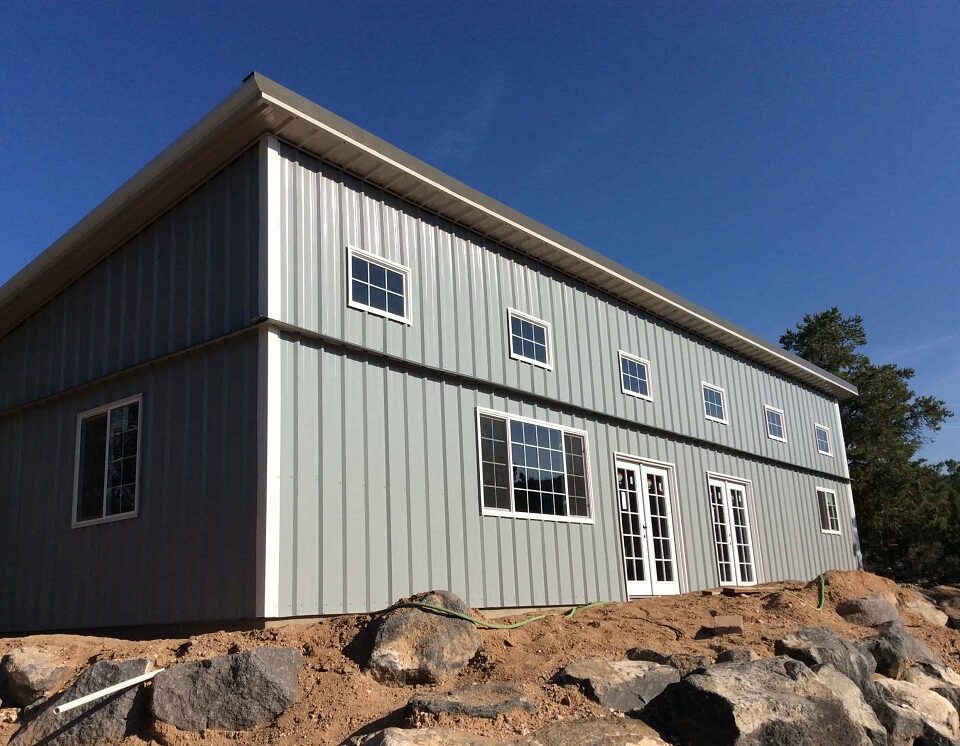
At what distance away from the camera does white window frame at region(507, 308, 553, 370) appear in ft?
34.3

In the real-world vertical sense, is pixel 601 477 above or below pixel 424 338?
below

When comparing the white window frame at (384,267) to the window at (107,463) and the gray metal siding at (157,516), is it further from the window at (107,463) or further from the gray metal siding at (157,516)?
the window at (107,463)

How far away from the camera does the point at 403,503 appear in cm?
850

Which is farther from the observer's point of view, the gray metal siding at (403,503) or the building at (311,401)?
the building at (311,401)

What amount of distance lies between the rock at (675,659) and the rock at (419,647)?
1386mm

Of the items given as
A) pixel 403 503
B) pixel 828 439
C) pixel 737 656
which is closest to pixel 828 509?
pixel 828 439

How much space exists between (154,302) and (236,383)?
214 cm

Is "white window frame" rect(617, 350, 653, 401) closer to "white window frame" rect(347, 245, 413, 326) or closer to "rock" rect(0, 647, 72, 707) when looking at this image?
"white window frame" rect(347, 245, 413, 326)

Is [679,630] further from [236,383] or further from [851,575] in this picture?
[236,383]

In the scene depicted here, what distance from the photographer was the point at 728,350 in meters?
15.8

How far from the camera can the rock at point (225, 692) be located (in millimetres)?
5906

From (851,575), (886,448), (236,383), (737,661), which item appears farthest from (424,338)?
(886,448)

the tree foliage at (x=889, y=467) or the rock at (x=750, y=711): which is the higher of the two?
the tree foliage at (x=889, y=467)

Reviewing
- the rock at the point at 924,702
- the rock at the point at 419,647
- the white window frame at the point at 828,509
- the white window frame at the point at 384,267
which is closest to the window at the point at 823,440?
the white window frame at the point at 828,509
